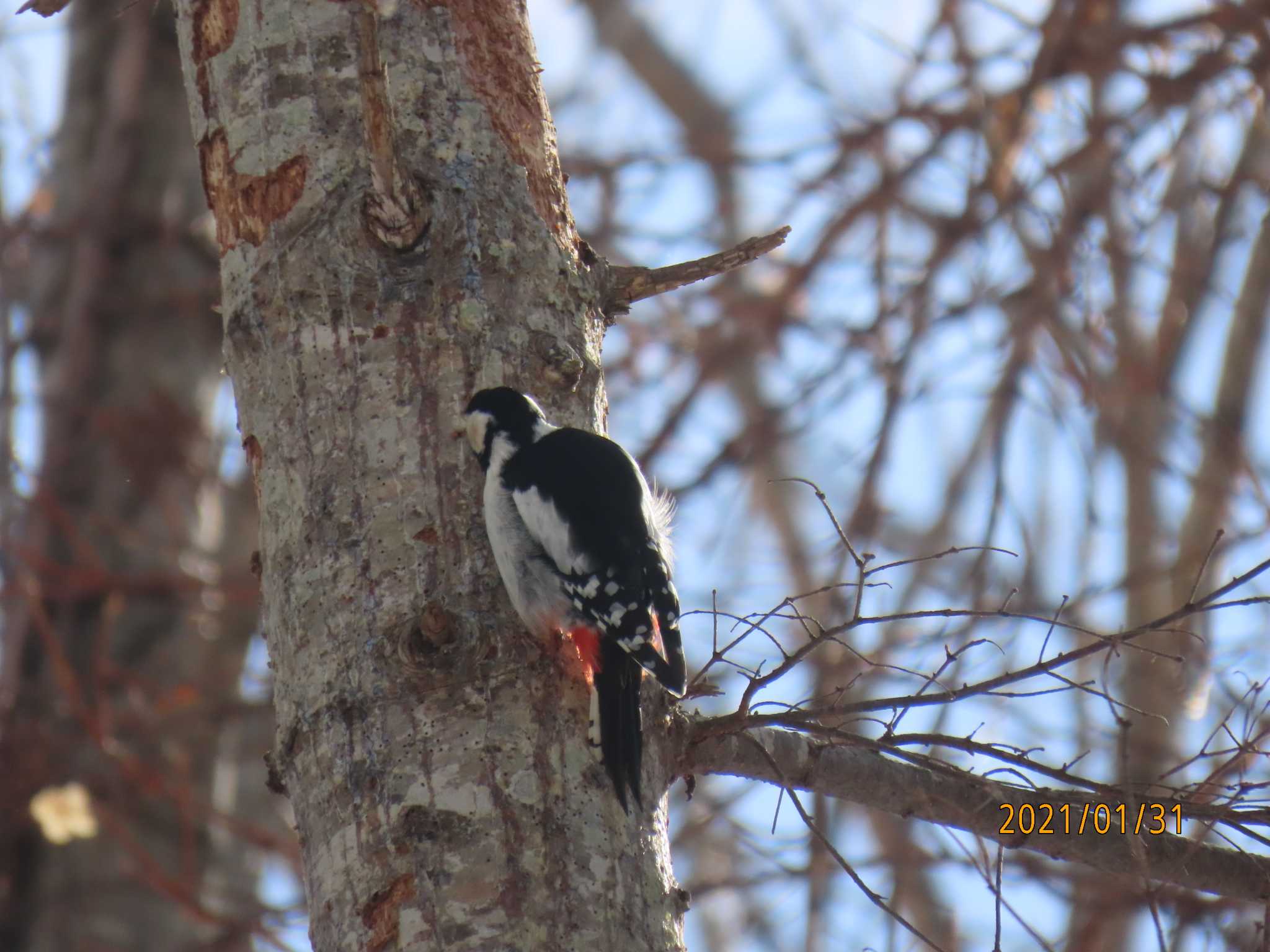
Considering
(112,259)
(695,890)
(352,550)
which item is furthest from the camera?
(112,259)

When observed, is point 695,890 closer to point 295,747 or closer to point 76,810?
point 76,810

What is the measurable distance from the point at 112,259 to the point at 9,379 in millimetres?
1089

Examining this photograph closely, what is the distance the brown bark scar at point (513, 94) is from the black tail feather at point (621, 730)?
0.99 m

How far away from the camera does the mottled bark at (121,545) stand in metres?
5.92

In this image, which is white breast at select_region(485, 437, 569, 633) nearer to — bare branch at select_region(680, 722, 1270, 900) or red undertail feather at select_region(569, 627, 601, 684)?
red undertail feather at select_region(569, 627, 601, 684)

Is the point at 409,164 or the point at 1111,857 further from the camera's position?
the point at 409,164

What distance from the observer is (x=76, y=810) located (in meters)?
4.95

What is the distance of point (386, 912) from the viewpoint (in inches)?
84.3

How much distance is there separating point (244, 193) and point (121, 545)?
13.1 feet

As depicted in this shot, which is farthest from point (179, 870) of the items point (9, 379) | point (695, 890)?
point (695, 890)

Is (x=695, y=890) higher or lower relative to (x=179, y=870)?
lower
